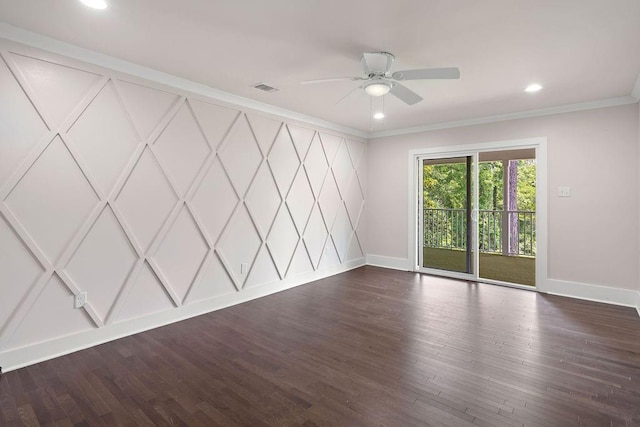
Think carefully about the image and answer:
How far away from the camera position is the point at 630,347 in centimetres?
278

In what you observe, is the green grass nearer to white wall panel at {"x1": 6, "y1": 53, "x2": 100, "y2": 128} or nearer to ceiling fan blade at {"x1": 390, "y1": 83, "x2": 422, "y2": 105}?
ceiling fan blade at {"x1": 390, "y1": 83, "x2": 422, "y2": 105}

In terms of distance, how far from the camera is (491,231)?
7570 millimetres

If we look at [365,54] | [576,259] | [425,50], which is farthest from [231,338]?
[576,259]

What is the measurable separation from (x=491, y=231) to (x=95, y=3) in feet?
25.7

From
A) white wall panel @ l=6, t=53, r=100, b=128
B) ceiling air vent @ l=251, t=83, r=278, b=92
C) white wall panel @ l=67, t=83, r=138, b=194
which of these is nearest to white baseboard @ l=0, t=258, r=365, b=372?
white wall panel @ l=67, t=83, r=138, b=194

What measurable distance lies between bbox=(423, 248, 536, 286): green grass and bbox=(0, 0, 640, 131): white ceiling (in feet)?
9.51

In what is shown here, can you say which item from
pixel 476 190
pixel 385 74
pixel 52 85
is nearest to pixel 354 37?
pixel 385 74

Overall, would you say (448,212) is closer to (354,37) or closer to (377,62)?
(377,62)

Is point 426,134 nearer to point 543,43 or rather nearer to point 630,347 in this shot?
point 543,43

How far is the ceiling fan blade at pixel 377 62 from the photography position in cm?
255

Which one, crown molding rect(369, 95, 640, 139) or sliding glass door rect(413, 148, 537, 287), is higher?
crown molding rect(369, 95, 640, 139)

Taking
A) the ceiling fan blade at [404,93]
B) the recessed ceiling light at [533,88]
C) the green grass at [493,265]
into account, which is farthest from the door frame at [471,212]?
the ceiling fan blade at [404,93]

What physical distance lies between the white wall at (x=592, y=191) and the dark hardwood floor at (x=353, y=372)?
66 centimetres

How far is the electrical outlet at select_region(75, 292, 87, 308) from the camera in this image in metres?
2.69
